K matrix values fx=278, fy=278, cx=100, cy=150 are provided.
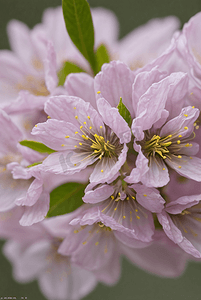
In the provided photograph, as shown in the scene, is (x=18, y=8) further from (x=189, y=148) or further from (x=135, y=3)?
(x=189, y=148)

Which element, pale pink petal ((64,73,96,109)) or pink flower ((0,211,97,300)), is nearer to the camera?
pale pink petal ((64,73,96,109))

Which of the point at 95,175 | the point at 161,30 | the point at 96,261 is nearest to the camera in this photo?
the point at 95,175

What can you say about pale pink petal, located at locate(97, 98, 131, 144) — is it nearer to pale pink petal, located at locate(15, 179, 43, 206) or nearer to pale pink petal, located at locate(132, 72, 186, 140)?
pale pink petal, located at locate(132, 72, 186, 140)

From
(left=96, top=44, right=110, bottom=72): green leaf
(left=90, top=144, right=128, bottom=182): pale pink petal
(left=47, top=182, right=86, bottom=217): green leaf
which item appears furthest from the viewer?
(left=96, top=44, right=110, bottom=72): green leaf

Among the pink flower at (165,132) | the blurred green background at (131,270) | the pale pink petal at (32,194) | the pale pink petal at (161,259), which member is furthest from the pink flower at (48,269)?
the pink flower at (165,132)

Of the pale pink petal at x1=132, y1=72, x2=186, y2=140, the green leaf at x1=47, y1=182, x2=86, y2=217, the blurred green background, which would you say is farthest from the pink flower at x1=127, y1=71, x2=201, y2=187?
the blurred green background

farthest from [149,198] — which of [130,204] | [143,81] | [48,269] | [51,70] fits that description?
[48,269]

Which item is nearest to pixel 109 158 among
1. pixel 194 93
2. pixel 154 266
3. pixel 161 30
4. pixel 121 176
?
pixel 121 176
